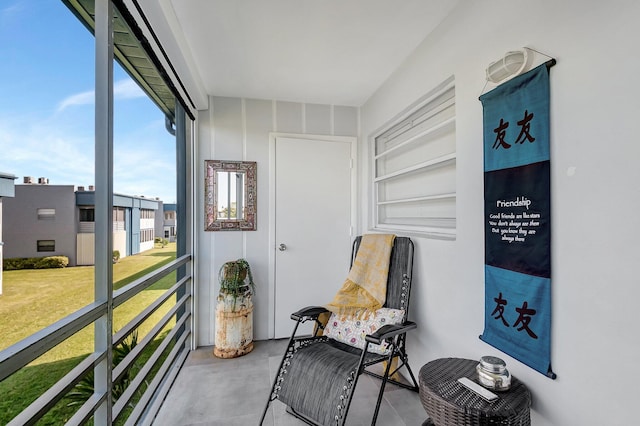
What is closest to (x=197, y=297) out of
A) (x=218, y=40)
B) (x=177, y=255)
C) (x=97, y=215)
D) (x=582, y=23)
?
(x=177, y=255)

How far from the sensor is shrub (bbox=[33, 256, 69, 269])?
1070 millimetres

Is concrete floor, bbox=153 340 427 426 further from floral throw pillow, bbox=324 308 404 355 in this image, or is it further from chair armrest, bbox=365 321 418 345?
chair armrest, bbox=365 321 418 345

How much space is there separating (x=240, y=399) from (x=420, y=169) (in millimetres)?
2154

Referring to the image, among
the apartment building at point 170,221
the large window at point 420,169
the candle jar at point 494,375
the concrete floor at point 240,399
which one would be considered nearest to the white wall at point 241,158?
the apartment building at point 170,221

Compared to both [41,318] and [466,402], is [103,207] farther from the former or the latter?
[466,402]

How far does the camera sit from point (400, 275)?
2.34 m

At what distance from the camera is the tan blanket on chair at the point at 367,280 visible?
7.88 feet

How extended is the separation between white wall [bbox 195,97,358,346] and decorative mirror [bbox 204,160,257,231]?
0.18 ft

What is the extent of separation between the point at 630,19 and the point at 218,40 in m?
2.17

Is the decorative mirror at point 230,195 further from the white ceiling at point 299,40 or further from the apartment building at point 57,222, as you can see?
the apartment building at point 57,222

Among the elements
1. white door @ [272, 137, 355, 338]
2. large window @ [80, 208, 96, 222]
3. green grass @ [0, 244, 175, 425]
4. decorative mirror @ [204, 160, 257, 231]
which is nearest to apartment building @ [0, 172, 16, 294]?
green grass @ [0, 244, 175, 425]

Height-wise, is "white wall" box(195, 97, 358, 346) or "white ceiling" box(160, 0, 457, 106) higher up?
"white ceiling" box(160, 0, 457, 106)

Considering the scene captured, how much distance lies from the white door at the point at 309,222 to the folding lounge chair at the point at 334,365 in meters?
0.88

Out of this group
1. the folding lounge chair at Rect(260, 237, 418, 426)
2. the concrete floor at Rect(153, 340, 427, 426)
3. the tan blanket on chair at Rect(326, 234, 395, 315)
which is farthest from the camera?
the tan blanket on chair at Rect(326, 234, 395, 315)
